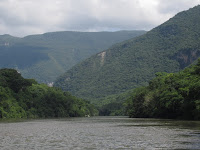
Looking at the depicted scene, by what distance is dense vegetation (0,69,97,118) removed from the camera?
141137 mm

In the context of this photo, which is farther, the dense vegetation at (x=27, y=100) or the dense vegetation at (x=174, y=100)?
the dense vegetation at (x=27, y=100)

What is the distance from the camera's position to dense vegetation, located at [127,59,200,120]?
8375 centimetres

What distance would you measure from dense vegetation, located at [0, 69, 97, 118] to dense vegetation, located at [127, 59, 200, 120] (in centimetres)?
4386

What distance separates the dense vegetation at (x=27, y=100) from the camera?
141 meters

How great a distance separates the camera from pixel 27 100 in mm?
158375

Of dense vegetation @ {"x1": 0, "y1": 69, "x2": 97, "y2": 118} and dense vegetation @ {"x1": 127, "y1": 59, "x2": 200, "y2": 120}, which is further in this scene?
dense vegetation @ {"x1": 0, "y1": 69, "x2": 97, "y2": 118}

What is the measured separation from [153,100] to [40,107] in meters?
63.3

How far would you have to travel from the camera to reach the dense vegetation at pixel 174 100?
83.8m

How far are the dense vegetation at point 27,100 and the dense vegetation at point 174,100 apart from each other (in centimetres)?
4386

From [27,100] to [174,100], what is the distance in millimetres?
82184

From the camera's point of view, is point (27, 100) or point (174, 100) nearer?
point (174, 100)

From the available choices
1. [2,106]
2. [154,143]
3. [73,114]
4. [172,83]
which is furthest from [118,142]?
[73,114]

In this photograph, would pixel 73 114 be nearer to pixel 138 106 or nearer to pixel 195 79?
pixel 138 106

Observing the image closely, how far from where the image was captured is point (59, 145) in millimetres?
37281
